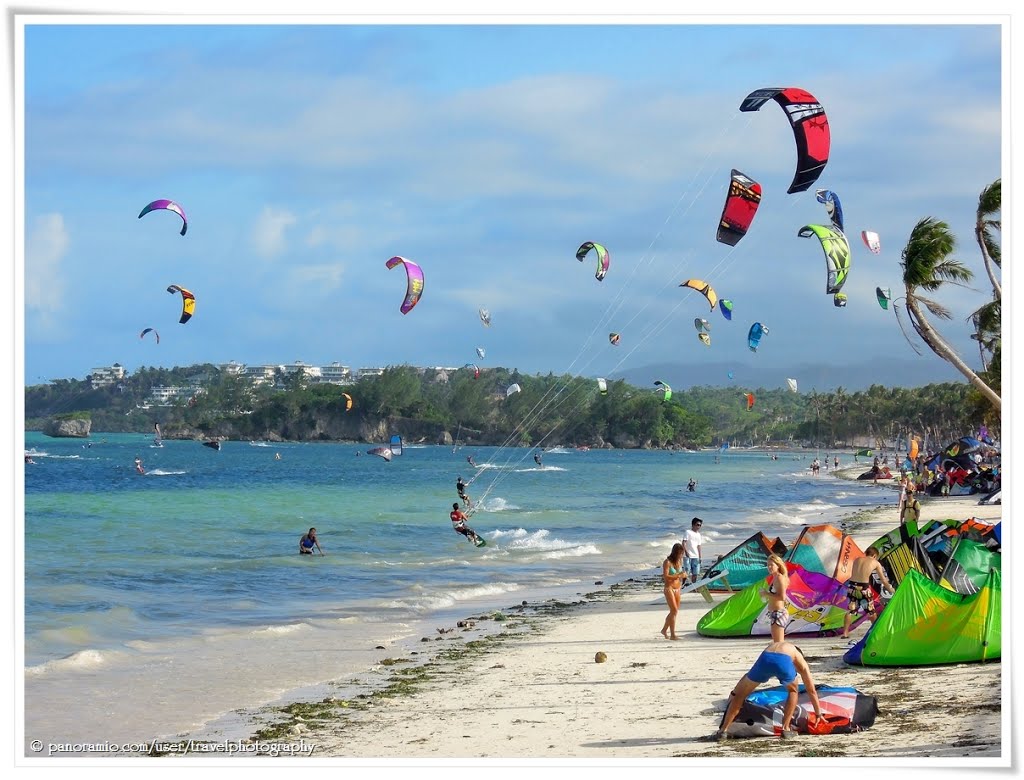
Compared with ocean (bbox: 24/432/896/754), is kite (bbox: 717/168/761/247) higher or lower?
higher

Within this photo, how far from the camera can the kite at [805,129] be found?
10016mm

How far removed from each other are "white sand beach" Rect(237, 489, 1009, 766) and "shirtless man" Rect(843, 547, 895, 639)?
0.18 m

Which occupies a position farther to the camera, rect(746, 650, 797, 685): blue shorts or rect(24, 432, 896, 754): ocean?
rect(24, 432, 896, 754): ocean

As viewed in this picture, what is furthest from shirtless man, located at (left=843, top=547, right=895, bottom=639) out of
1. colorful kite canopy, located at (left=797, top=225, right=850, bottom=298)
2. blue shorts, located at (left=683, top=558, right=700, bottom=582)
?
colorful kite canopy, located at (left=797, top=225, right=850, bottom=298)

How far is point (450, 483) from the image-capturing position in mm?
52375

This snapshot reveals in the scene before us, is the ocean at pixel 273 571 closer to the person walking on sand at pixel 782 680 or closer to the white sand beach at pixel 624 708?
the white sand beach at pixel 624 708

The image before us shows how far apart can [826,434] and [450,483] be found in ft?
277

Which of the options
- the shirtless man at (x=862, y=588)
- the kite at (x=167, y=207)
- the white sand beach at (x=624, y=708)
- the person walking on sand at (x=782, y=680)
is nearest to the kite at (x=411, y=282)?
the kite at (x=167, y=207)

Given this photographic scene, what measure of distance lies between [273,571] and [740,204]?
31.9 feet

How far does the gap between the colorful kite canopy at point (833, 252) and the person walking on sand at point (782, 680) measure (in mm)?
8279

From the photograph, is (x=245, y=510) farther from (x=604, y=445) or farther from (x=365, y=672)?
(x=604, y=445)

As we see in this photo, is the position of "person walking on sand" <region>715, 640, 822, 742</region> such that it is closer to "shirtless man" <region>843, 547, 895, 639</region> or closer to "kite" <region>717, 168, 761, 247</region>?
"shirtless man" <region>843, 547, 895, 639</region>

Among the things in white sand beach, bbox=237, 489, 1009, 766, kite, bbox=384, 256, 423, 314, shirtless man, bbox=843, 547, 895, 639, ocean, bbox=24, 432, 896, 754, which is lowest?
ocean, bbox=24, 432, 896, 754

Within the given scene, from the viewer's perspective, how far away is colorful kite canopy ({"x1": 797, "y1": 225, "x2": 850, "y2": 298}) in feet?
44.2
